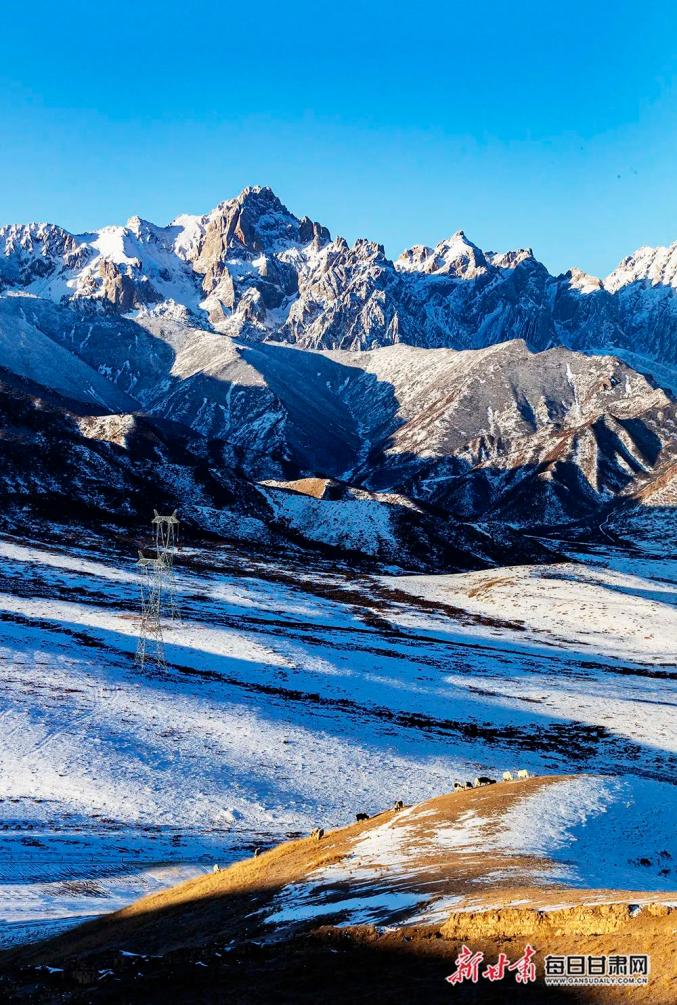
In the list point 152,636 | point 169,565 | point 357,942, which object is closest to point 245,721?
point 152,636

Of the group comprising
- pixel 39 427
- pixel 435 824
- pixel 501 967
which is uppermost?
pixel 39 427

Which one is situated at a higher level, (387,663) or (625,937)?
(625,937)

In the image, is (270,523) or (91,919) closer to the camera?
(91,919)

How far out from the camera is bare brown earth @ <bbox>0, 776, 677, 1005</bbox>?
1359cm

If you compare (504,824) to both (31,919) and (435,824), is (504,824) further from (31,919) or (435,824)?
(31,919)

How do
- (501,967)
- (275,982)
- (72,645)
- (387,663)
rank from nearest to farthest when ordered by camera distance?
(501,967) < (275,982) < (72,645) < (387,663)

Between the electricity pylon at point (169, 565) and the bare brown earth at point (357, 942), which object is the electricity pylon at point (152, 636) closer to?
the electricity pylon at point (169, 565)

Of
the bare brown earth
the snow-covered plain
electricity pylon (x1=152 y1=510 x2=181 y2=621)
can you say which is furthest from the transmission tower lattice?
the bare brown earth

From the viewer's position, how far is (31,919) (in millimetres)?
24000

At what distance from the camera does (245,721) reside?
48.7 metres

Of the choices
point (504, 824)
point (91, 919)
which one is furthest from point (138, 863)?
point (504, 824)

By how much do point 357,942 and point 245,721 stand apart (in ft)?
110

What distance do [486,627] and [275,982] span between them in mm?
80017

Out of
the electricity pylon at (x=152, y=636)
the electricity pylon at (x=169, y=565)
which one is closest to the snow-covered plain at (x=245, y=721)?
the electricity pylon at (x=152, y=636)
